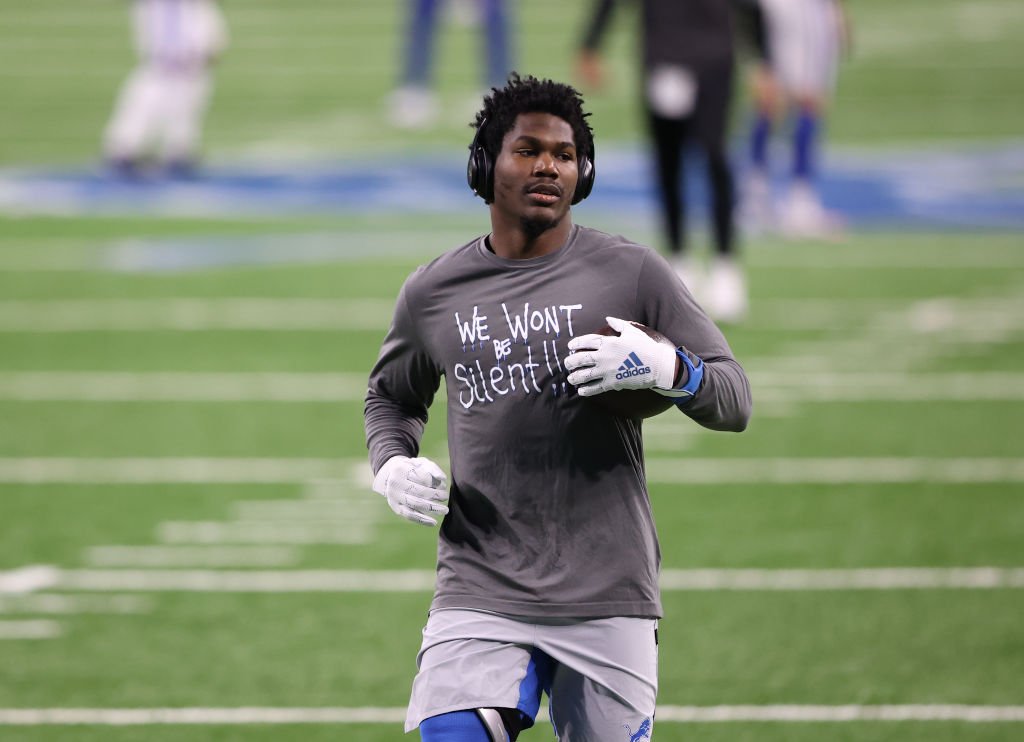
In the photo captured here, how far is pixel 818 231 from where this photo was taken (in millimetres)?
13781

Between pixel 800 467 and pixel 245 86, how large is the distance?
15.5 meters

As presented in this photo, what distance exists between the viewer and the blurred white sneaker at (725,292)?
10.5m

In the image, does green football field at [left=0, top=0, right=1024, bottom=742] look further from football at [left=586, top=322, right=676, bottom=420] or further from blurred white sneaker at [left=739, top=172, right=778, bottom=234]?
football at [left=586, top=322, right=676, bottom=420]

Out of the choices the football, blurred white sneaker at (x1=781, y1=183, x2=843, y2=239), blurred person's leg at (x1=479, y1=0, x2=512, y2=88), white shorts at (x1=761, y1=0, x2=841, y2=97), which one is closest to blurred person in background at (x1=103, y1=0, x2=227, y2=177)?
Result: blurred person's leg at (x1=479, y1=0, x2=512, y2=88)

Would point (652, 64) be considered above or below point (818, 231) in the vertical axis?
above

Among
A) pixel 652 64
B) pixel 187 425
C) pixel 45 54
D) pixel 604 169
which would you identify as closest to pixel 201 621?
pixel 187 425

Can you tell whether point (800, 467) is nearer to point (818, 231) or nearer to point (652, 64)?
point (652, 64)

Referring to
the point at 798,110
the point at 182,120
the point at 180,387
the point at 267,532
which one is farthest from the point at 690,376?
the point at 182,120

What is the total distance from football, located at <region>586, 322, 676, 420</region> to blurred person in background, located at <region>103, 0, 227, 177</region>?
43.2ft

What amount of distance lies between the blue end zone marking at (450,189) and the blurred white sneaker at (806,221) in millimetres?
347

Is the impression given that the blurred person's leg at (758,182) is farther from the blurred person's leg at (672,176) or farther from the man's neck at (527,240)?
the man's neck at (527,240)

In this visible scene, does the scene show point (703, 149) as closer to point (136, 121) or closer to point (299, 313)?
point (299, 313)

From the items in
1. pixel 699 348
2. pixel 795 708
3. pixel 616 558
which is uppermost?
pixel 699 348

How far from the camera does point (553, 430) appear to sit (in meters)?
3.69
